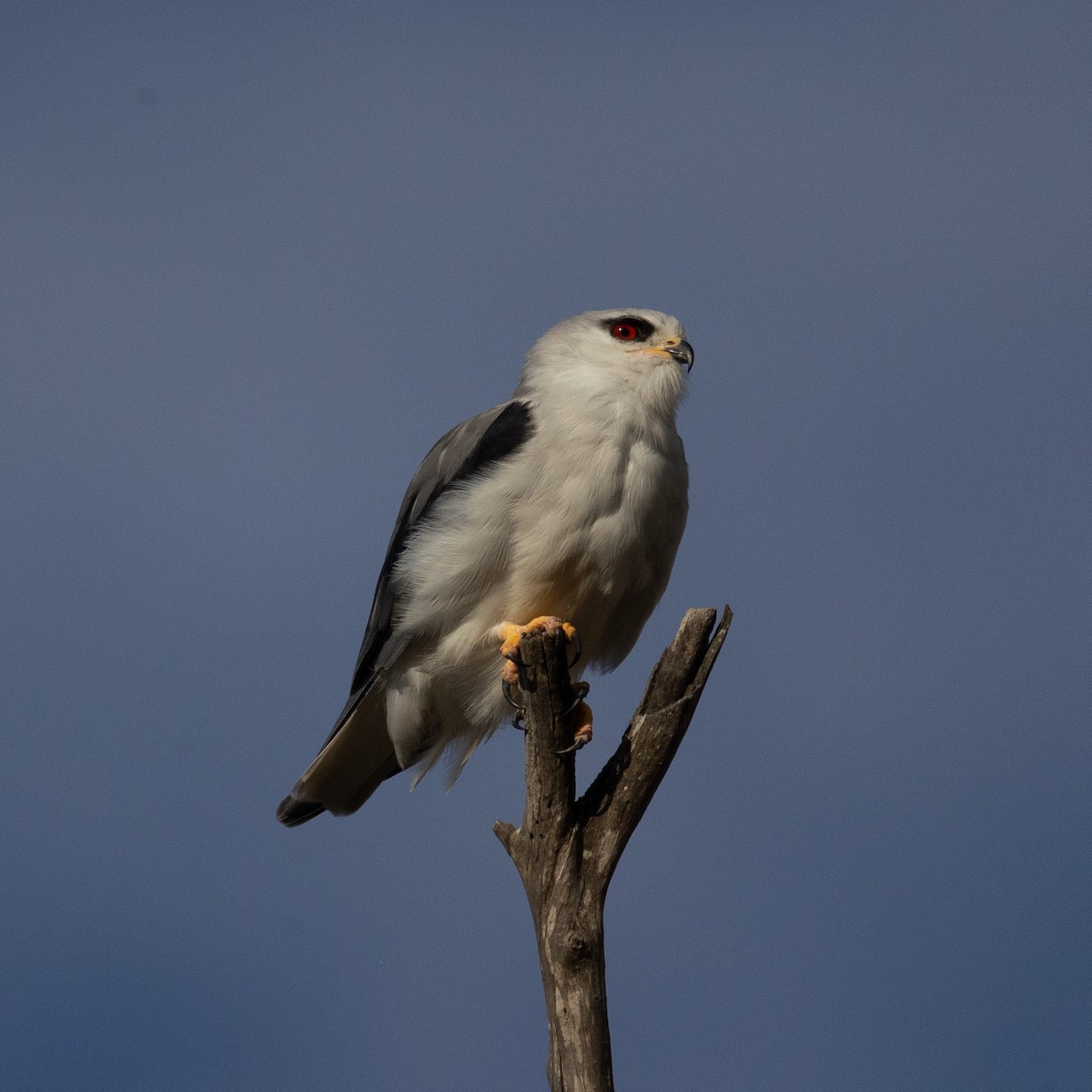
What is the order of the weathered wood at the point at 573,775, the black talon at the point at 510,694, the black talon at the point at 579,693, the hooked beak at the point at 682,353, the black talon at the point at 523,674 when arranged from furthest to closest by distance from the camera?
the hooked beak at the point at 682,353, the black talon at the point at 510,694, the black talon at the point at 579,693, the black talon at the point at 523,674, the weathered wood at the point at 573,775

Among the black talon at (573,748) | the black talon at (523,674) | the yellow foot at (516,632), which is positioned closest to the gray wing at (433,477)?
the yellow foot at (516,632)

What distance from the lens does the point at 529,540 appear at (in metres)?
5.45

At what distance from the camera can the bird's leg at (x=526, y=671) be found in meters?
5.26

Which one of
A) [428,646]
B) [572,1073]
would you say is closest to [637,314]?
[428,646]

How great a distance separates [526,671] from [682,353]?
1.75m

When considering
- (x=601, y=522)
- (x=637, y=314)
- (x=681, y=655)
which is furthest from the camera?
(x=637, y=314)

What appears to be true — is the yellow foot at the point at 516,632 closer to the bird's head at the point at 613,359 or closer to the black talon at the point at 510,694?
the black talon at the point at 510,694

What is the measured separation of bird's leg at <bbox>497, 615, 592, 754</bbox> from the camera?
5.26 metres

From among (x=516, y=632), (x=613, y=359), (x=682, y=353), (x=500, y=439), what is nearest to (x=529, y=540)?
(x=516, y=632)

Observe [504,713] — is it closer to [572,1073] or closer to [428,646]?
[428,646]

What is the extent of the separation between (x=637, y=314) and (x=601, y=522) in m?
1.28

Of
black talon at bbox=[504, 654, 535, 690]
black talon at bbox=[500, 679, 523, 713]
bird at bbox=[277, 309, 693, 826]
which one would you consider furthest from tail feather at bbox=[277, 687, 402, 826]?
black talon at bbox=[504, 654, 535, 690]

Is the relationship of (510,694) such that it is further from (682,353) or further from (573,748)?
(682,353)

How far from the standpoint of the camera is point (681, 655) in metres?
5.07
